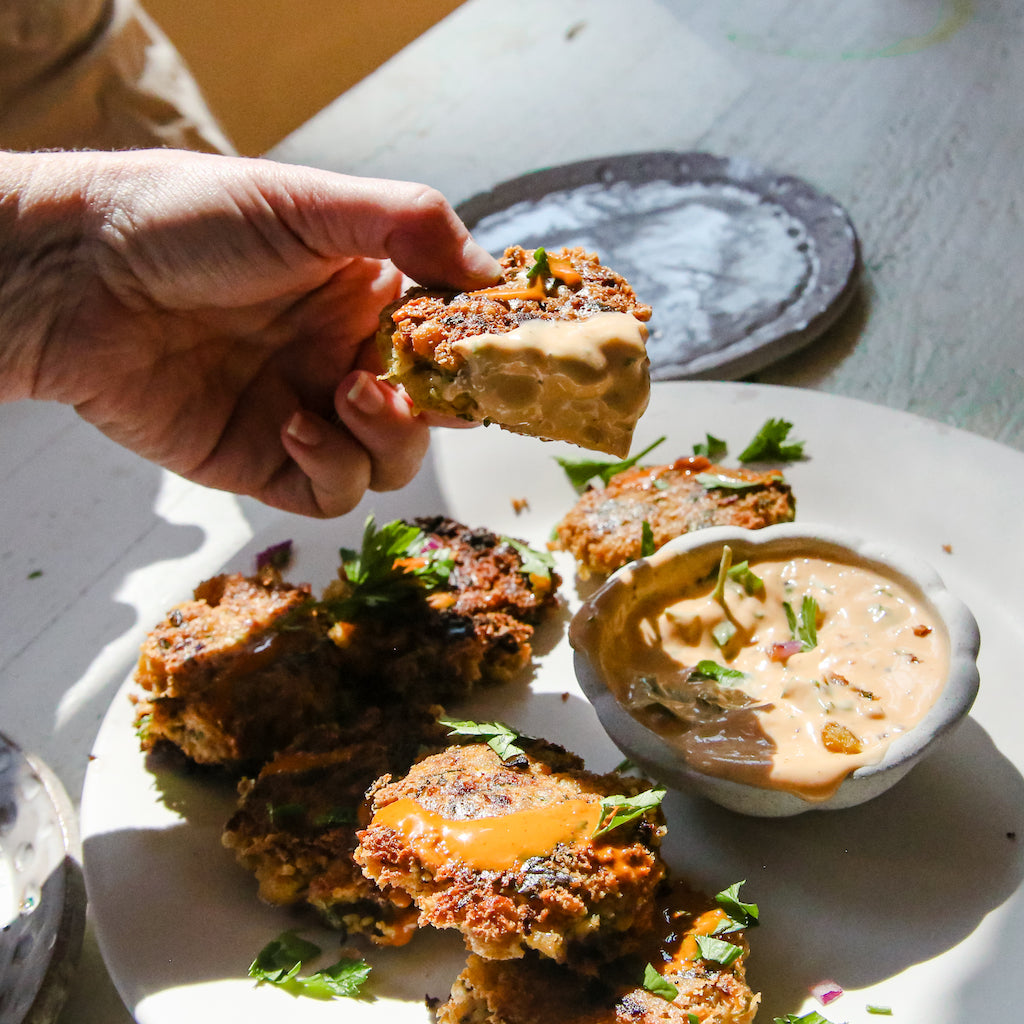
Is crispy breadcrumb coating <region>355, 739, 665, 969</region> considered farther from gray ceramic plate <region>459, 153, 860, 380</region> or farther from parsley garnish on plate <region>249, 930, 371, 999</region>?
gray ceramic plate <region>459, 153, 860, 380</region>

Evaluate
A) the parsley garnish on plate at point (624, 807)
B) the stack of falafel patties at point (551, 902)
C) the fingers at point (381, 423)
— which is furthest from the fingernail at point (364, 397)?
the parsley garnish on plate at point (624, 807)

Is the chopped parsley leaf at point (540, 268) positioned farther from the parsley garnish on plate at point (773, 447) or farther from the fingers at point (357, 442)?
the parsley garnish on plate at point (773, 447)

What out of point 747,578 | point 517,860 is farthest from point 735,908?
point 747,578

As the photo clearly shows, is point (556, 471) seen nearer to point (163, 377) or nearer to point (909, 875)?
point (163, 377)

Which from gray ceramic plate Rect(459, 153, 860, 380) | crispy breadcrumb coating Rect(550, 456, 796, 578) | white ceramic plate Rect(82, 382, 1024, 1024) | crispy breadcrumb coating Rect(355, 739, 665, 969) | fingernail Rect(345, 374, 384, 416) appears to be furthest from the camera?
gray ceramic plate Rect(459, 153, 860, 380)

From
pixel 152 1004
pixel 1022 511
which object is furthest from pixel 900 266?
pixel 152 1004

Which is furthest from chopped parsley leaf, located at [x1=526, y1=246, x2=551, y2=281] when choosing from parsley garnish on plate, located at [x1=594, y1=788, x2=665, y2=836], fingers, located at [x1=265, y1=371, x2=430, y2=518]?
parsley garnish on plate, located at [x1=594, y1=788, x2=665, y2=836]
